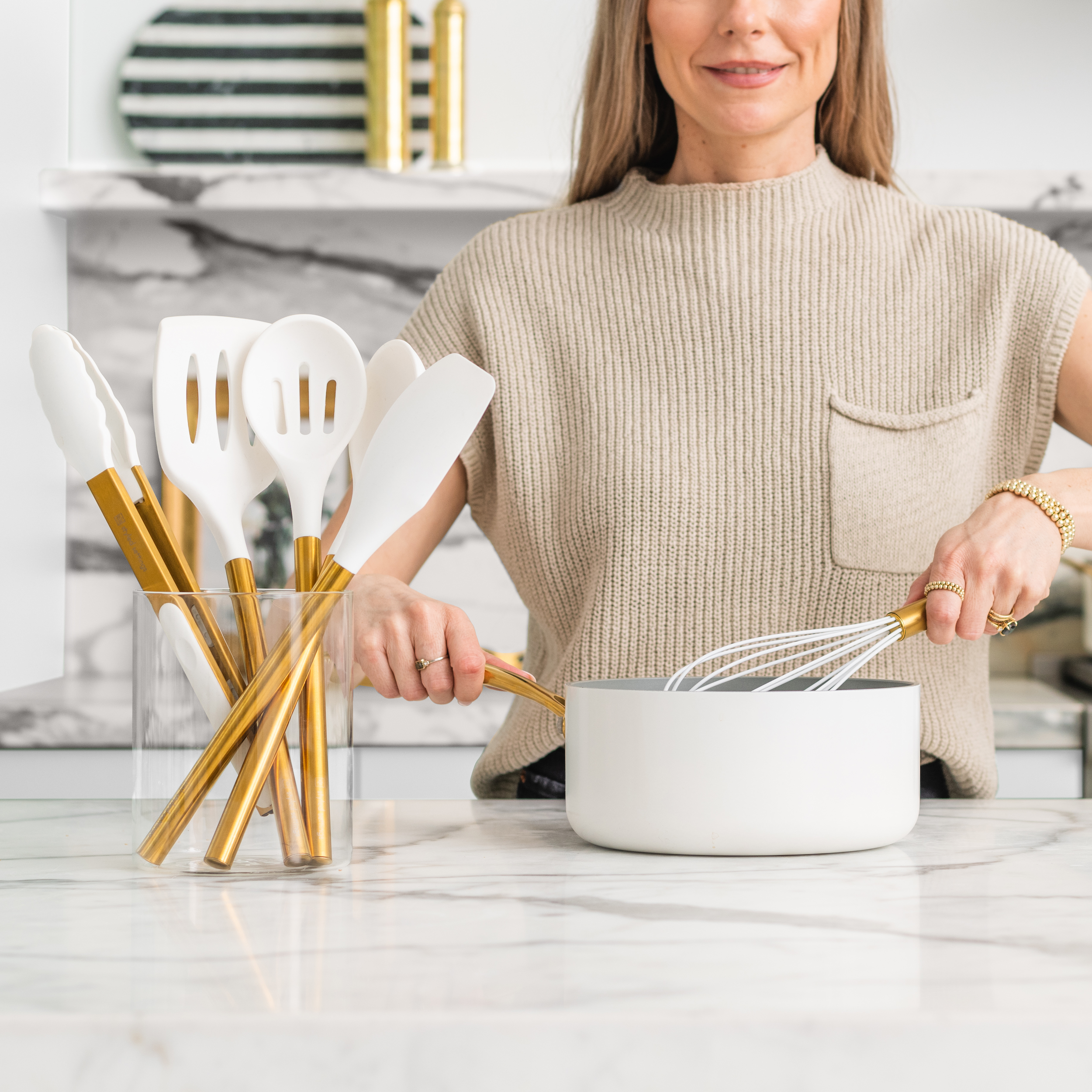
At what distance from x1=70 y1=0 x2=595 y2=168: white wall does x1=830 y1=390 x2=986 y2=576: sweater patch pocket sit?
108 cm

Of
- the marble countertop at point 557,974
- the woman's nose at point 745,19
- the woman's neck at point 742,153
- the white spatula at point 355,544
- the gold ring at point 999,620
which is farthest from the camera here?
the woman's neck at point 742,153

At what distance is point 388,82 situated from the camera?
66.9 inches

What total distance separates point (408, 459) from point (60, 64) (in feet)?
5.13

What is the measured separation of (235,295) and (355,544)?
1447 mm

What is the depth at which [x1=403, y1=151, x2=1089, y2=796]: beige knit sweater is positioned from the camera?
0.84m

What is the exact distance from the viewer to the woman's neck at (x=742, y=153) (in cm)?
89

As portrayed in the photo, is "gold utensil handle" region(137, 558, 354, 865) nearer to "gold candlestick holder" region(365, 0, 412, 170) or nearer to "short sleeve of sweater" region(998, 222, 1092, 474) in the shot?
"short sleeve of sweater" region(998, 222, 1092, 474)

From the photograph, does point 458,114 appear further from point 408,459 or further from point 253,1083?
point 253,1083

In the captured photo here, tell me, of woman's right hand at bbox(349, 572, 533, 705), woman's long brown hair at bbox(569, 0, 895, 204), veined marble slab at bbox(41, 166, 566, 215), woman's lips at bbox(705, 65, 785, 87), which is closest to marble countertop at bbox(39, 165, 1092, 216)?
veined marble slab at bbox(41, 166, 566, 215)

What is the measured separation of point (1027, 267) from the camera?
2.74 ft

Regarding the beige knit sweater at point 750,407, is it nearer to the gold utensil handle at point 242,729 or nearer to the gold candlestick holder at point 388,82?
the gold utensil handle at point 242,729

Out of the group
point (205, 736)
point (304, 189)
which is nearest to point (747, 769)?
point (205, 736)

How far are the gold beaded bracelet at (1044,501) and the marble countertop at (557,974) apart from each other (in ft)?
0.58

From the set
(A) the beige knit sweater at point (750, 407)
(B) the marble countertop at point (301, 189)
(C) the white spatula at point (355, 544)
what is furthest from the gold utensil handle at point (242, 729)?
(B) the marble countertop at point (301, 189)
